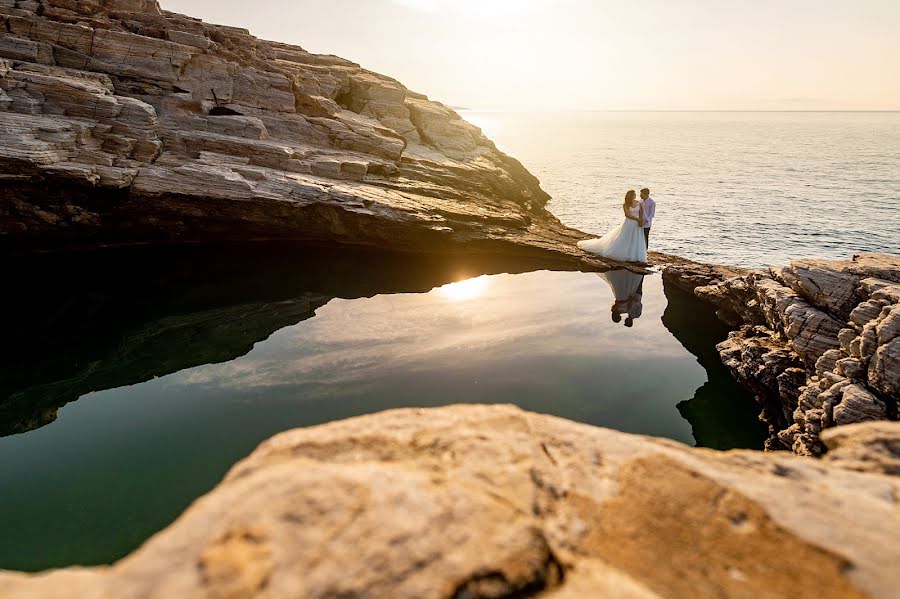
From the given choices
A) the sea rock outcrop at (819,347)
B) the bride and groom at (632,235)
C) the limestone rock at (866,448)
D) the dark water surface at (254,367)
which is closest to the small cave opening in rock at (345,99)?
the dark water surface at (254,367)

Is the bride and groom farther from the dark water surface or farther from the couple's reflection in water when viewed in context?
the dark water surface

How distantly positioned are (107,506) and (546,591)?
808cm

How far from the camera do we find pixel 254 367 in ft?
39.1

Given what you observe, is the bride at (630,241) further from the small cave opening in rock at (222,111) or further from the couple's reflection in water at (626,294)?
the small cave opening in rock at (222,111)

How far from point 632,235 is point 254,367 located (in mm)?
16065

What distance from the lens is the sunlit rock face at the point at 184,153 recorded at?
1806cm

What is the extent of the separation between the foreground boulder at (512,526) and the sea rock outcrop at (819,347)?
6.18m

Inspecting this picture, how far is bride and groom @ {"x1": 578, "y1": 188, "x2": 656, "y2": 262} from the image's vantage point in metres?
20.1

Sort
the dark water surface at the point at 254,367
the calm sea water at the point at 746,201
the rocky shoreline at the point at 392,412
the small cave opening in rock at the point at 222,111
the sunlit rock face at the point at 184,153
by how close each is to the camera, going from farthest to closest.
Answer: the calm sea water at the point at 746,201 → the small cave opening in rock at the point at 222,111 → the sunlit rock face at the point at 184,153 → the dark water surface at the point at 254,367 → the rocky shoreline at the point at 392,412

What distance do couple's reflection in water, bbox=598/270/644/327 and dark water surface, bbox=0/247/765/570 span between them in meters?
0.10

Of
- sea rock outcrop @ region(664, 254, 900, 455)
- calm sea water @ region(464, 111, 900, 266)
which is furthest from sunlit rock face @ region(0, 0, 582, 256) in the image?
calm sea water @ region(464, 111, 900, 266)

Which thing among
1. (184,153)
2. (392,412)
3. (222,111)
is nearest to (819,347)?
(392,412)

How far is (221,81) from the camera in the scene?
75.3 feet

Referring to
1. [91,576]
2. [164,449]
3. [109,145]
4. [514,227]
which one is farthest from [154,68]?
[91,576]
